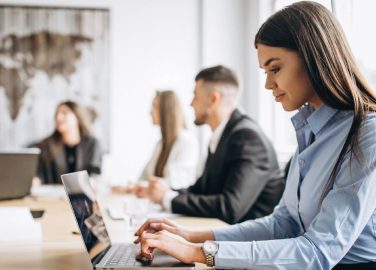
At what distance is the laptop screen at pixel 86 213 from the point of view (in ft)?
4.22

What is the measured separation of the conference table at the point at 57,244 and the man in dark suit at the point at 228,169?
0.35ft

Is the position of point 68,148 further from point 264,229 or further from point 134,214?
point 264,229

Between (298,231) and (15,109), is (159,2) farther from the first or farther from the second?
(298,231)

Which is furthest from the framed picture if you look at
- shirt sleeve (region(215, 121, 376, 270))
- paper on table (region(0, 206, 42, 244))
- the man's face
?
shirt sleeve (region(215, 121, 376, 270))

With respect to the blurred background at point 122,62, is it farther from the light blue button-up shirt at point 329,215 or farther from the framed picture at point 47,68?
the light blue button-up shirt at point 329,215

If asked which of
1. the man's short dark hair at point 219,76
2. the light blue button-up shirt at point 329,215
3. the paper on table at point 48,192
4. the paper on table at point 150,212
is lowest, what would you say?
the paper on table at point 48,192

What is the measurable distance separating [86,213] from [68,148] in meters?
2.73

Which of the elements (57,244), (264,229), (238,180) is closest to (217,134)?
(238,180)

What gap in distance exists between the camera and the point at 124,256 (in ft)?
4.27

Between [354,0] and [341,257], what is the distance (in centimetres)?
226

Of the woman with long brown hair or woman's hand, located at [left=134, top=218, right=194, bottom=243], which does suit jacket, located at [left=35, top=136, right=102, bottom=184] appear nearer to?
woman's hand, located at [left=134, top=218, right=194, bottom=243]

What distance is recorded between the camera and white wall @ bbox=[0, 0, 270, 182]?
4742mm

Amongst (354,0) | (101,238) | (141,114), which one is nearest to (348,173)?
(101,238)

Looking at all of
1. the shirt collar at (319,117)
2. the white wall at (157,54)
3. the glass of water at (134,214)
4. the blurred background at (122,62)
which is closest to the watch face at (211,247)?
the shirt collar at (319,117)
